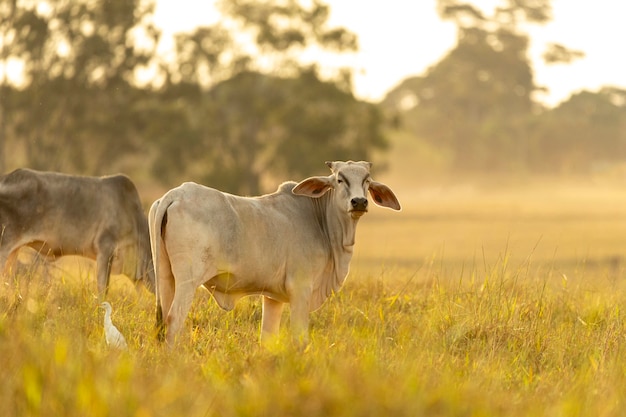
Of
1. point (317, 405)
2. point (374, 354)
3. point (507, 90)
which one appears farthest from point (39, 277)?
point (507, 90)

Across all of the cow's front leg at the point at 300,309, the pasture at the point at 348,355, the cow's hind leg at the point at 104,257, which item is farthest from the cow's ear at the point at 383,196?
the cow's hind leg at the point at 104,257

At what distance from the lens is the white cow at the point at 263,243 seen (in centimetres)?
610

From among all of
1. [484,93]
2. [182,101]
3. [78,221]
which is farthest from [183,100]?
[484,93]

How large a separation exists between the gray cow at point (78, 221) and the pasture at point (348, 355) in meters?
0.29

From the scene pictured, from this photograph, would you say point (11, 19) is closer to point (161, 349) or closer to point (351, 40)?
point (351, 40)

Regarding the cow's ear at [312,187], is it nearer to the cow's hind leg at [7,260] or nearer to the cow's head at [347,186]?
the cow's head at [347,186]

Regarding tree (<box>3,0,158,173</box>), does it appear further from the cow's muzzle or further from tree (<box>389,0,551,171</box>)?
tree (<box>389,0,551,171</box>)

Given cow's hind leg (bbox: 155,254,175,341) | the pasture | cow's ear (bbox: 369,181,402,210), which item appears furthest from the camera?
cow's ear (bbox: 369,181,402,210)

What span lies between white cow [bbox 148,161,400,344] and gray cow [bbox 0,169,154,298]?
8.74 ft

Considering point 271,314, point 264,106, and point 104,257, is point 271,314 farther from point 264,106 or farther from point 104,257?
point 264,106

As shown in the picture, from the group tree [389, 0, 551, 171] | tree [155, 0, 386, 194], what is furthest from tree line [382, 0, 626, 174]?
tree [155, 0, 386, 194]

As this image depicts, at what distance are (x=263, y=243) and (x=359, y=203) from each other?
2.20ft

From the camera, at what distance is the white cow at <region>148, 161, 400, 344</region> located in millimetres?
6102

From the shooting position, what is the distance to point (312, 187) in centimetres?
700
